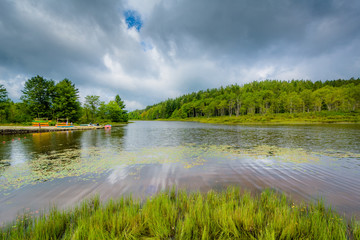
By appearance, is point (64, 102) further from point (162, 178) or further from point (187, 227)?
point (187, 227)

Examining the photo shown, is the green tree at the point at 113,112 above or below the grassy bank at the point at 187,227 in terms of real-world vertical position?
above

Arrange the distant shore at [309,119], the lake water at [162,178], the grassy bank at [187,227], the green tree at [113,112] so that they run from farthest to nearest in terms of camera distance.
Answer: the green tree at [113,112] → the distant shore at [309,119] → the lake water at [162,178] → the grassy bank at [187,227]

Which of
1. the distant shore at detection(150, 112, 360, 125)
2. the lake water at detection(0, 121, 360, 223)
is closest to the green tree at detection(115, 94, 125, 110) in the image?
the distant shore at detection(150, 112, 360, 125)

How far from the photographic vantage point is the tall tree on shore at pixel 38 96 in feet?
158

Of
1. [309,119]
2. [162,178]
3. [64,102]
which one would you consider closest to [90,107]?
[64,102]

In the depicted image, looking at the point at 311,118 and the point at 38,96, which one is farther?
the point at 311,118

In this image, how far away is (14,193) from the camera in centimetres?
645

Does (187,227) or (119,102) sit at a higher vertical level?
(119,102)

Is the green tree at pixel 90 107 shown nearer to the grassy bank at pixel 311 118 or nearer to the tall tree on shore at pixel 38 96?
the tall tree on shore at pixel 38 96

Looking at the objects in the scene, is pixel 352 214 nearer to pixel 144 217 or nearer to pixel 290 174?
pixel 290 174

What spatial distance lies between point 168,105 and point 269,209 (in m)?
194

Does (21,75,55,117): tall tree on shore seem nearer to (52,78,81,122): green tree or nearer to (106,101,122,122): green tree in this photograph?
(52,78,81,122): green tree

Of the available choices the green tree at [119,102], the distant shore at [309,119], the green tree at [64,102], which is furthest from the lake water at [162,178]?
the green tree at [119,102]

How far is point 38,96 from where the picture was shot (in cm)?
4931
